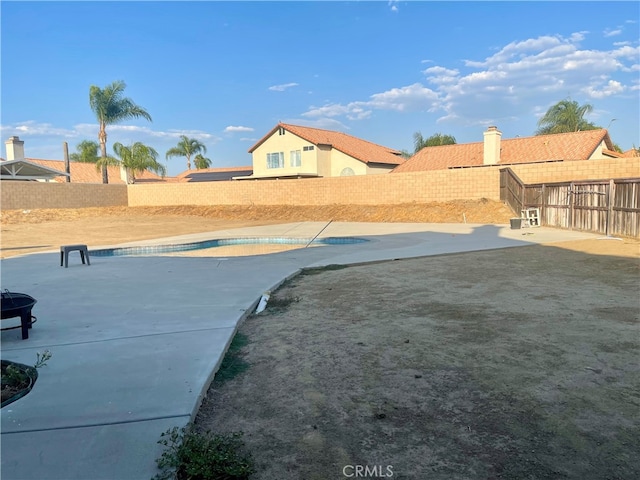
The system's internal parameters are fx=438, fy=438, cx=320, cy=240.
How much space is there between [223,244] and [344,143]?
2747cm

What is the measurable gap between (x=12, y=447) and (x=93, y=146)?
5724cm

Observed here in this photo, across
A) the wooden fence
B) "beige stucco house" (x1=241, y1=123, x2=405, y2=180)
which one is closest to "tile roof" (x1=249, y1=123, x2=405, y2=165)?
"beige stucco house" (x1=241, y1=123, x2=405, y2=180)

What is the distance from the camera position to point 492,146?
30.1 metres

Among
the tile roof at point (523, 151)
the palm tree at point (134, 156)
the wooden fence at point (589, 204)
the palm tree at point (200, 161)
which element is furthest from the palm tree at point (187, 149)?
the wooden fence at point (589, 204)

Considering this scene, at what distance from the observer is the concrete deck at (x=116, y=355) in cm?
247

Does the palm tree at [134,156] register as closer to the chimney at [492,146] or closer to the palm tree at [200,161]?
the palm tree at [200,161]

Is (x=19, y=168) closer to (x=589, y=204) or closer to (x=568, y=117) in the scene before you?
(x=589, y=204)

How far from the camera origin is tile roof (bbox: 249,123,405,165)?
39.5m

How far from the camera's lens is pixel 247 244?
16922 millimetres

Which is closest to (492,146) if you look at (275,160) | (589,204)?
(589,204)

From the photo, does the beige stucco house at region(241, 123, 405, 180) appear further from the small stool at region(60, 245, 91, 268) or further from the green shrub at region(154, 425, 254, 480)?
the green shrub at region(154, 425, 254, 480)

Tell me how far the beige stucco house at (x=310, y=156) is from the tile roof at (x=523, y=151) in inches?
205
